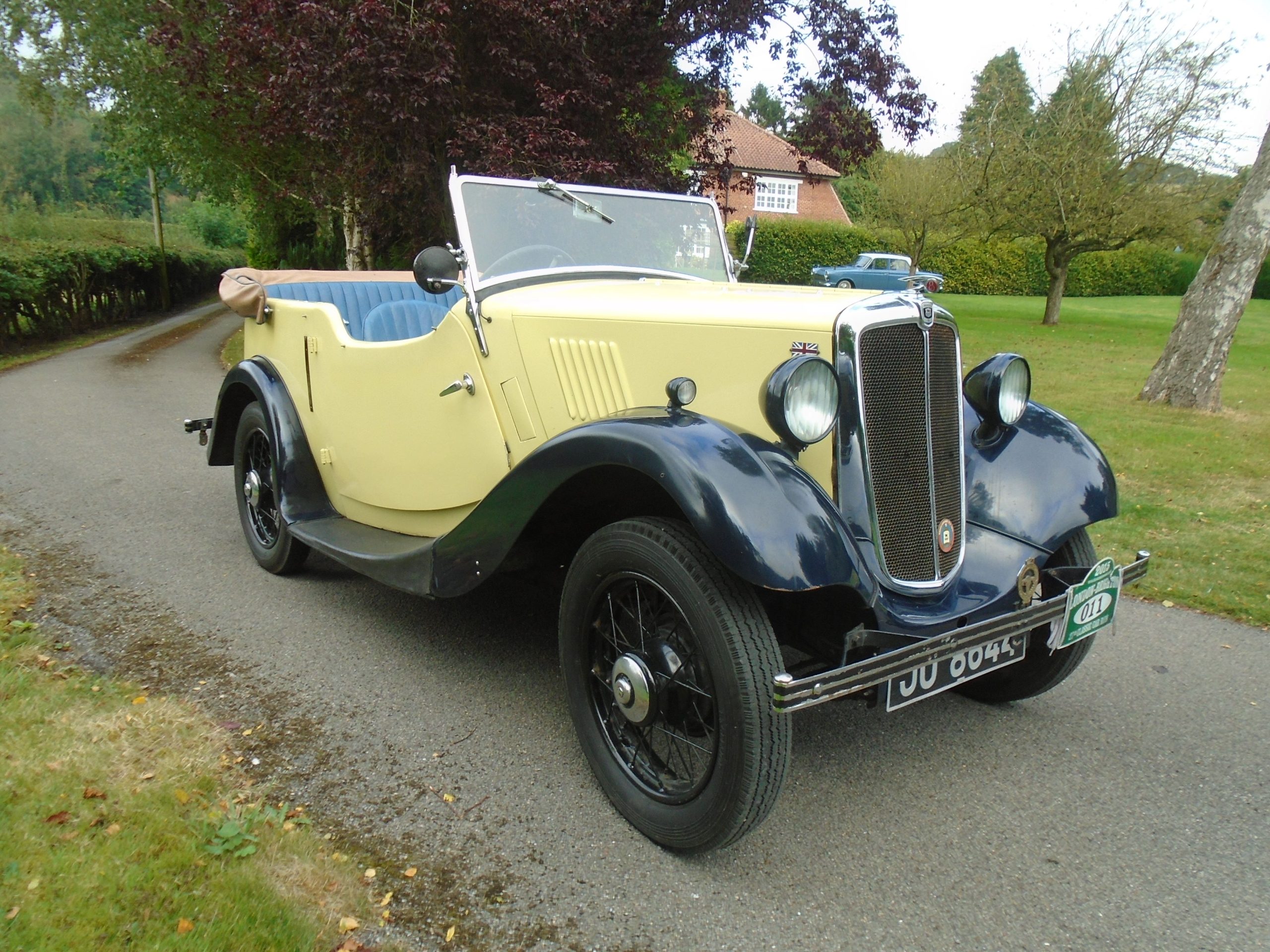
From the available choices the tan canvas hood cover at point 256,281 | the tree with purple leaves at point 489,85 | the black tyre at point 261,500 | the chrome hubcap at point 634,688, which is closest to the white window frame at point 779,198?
the tree with purple leaves at point 489,85

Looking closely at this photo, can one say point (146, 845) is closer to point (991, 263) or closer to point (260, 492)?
point (260, 492)

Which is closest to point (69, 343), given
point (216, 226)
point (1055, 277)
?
point (1055, 277)

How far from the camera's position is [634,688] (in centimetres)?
257

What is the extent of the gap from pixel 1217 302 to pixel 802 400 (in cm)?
852

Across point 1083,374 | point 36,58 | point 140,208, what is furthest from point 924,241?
point 140,208

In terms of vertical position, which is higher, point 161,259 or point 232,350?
point 161,259

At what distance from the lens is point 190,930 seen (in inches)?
82.0

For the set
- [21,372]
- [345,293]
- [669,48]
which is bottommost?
[21,372]

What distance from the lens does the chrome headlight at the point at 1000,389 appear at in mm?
3172

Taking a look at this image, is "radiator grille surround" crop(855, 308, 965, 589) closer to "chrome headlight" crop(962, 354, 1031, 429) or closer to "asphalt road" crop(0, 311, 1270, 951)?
"chrome headlight" crop(962, 354, 1031, 429)

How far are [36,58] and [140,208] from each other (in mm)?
46273

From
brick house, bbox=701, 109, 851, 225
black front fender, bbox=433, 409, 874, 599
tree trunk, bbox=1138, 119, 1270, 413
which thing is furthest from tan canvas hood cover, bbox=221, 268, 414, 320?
brick house, bbox=701, 109, 851, 225

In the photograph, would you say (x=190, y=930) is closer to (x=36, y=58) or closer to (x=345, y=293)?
(x=345, y=293)

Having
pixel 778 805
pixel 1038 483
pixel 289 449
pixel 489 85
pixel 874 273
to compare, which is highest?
pixel 489 85
